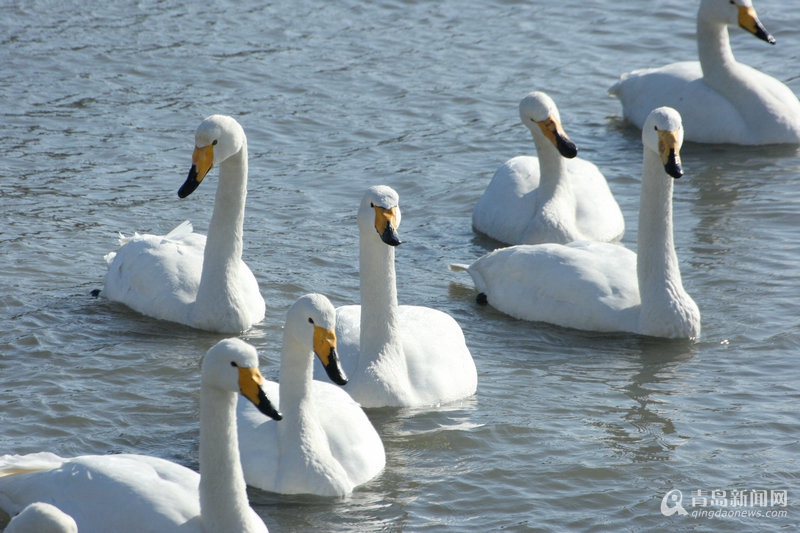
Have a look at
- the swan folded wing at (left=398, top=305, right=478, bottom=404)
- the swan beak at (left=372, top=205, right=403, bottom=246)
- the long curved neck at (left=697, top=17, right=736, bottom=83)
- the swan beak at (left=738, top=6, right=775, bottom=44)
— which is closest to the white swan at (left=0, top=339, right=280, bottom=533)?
the swan beak at (left=372, top=205, right=403, bottom=246)

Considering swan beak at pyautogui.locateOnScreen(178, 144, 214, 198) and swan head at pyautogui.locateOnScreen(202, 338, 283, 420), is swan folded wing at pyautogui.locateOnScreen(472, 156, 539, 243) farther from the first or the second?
swan head at pyautogui.locateOnScreen(202, 338, 283, 420)

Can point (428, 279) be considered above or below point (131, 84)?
below

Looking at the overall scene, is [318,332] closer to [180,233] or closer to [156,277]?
[156,277]

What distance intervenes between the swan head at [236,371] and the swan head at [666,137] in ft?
15.0

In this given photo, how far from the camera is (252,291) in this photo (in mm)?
10594

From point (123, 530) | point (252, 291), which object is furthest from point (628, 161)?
point (123, 530)

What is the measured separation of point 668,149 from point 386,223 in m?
2.59

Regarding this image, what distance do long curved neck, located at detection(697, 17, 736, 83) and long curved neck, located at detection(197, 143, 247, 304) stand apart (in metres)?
6.97

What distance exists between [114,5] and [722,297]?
11.0 metres

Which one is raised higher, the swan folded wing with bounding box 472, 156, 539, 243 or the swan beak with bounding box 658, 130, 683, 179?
the swan beak with bounding box 658, 130, 683, 179

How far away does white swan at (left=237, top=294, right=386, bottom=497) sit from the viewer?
765 cm

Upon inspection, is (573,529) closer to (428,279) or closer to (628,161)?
(428,279)

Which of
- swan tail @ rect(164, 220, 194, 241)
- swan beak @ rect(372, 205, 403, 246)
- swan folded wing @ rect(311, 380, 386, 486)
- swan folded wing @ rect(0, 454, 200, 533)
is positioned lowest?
swan folded wing @ rect(311, 380, 386, 486)

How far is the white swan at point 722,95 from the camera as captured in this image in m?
15.1
